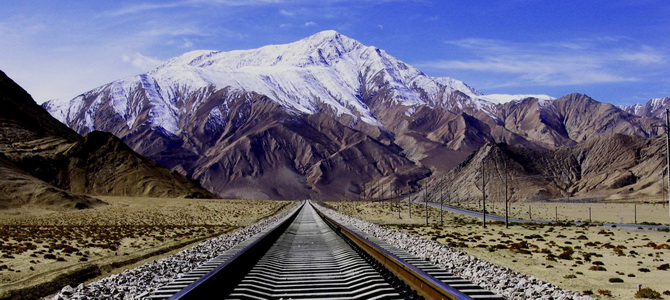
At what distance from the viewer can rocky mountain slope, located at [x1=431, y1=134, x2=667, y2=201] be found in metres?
144

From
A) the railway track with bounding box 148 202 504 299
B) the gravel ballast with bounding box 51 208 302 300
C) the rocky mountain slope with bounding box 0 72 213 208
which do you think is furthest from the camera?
the rocky mountain slope with bounding box 0 72 213 208

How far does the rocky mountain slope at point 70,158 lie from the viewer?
9825 cm

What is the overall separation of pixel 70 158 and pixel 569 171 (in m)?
129

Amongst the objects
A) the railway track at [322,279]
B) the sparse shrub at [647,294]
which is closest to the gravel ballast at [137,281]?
the railway track at [322,279]

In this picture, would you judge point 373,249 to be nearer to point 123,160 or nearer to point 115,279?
point 115,279

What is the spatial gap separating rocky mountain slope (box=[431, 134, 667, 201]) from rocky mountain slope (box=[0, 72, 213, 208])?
73948 mm

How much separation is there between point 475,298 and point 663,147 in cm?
15922

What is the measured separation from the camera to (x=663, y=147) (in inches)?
5817

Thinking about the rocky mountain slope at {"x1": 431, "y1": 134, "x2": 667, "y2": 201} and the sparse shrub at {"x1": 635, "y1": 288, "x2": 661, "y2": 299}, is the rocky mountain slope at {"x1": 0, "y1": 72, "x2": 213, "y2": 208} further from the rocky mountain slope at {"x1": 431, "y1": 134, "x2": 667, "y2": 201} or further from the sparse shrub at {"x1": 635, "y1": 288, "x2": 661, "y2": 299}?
the sparse shrub at {"x1": 635, "y1": 288, "x2": 661, "y2": 299}

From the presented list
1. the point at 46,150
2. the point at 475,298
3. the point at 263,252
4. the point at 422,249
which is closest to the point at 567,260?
the point at 422,249

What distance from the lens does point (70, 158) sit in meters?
107

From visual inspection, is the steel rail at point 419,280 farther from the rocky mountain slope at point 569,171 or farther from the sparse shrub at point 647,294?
the rocky mountain slope at point 569,171

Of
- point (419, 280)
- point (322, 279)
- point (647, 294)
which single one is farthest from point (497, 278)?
point (647, 294)

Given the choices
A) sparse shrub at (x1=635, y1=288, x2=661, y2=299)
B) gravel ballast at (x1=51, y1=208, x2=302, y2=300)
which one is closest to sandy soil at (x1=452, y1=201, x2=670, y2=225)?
sparse shrub at (x1=635, y1=288, x2=661, y2=299)
